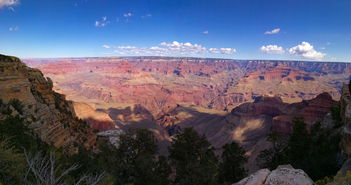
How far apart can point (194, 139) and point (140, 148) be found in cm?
687

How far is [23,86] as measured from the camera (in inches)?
1025

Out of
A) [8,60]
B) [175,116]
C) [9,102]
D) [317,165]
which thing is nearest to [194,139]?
[317,165]

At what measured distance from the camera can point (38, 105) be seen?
2680cm

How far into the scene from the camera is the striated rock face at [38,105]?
24.3 meters

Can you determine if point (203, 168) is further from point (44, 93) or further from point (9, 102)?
point (44, 93)

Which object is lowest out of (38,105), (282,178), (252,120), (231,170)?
(252,120)

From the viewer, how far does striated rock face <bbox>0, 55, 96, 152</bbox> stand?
79.7 ft

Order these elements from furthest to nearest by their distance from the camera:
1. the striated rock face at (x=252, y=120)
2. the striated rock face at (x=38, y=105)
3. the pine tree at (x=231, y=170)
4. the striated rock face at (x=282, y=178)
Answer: the striated rock face at (x=252, y=120) < the pine tree at (x=231, y=170) < the striated rock face at (x=38, y=105) < the striated rock face at (x=282, y=178)

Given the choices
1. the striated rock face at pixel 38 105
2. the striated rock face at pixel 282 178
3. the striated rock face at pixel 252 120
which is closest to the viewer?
the striated rock face at pixel 282 178

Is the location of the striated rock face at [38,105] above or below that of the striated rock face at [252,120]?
above

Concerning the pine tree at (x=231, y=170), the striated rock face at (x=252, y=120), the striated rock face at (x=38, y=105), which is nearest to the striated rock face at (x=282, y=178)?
the pine tree at (x=231, y=170)

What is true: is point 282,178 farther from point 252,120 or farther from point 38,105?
point 252,120

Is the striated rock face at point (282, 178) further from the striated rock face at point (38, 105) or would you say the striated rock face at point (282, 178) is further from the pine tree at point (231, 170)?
the striated rock face at point (38, 105)

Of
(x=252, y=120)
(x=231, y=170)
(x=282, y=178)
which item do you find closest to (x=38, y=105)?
(x=231, y=170)
